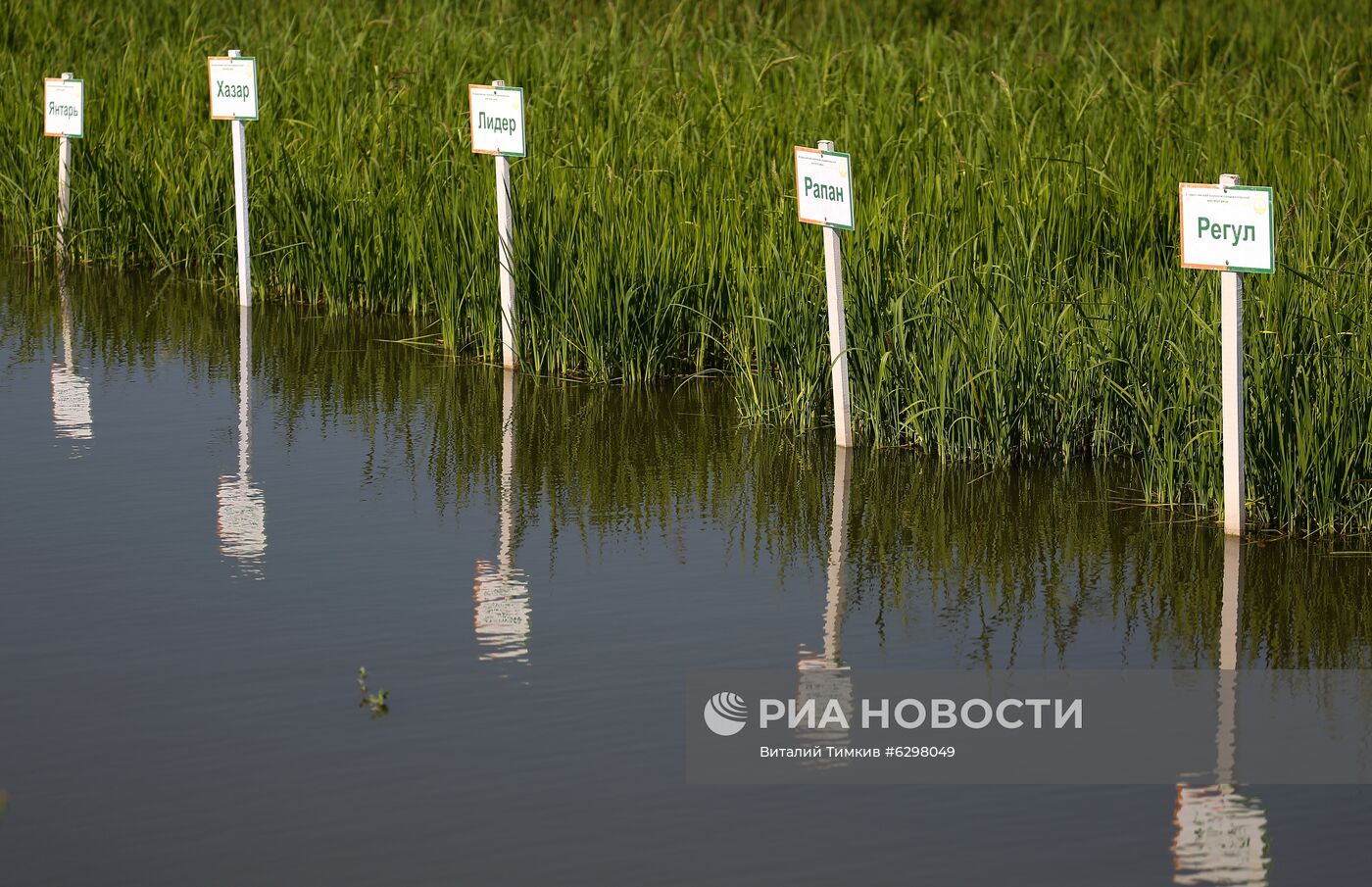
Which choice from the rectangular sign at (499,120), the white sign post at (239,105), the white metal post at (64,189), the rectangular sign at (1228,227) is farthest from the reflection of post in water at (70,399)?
the rectangular sign at (1228,227)

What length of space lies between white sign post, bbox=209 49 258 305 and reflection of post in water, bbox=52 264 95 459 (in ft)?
3.53

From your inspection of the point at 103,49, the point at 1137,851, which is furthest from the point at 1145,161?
the point at 103,49

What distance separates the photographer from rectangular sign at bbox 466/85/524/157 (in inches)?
406

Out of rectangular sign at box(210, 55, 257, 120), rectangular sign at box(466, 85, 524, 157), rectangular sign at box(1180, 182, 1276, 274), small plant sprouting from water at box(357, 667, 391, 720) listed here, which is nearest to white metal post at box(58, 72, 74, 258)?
rectangular sign at box(210, 55, 257, 120)

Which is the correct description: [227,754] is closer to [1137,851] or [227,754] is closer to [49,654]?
[49,654]

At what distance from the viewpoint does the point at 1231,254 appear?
734cm

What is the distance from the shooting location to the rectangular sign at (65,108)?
42.5ft

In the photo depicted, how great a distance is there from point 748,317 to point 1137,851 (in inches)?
189

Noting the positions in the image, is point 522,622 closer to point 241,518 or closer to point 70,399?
point 241,518

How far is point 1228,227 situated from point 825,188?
194 cm

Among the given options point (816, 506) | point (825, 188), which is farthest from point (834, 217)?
point (816, 506)

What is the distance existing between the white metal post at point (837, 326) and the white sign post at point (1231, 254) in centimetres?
169

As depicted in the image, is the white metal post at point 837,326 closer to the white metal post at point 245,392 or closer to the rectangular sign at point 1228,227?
the rectangular sign at point 1228,227

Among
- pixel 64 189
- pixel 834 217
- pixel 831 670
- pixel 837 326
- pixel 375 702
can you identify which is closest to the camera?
pixel 375 702
